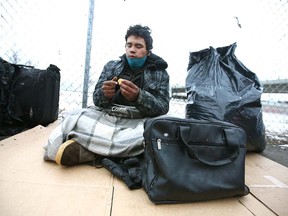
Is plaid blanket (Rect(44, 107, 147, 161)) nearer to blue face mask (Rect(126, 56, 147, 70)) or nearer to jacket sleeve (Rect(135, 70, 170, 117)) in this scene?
jacket sleeve (Rect(135, 70, 170, 117))

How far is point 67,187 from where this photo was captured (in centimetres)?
84

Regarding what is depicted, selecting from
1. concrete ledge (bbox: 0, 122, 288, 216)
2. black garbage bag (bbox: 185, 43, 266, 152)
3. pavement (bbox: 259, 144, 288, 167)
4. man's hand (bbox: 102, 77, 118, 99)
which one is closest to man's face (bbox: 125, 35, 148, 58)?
man's hand (bbox: 102, 77, 118, 99)

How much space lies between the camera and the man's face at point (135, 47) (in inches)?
53.7

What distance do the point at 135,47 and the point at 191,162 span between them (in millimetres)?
844

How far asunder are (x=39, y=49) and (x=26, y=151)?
108 cm

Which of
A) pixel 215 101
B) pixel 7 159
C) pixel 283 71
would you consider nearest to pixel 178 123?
pixel 215 101

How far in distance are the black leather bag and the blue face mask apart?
657 mm

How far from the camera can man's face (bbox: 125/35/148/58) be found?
137 centimetres

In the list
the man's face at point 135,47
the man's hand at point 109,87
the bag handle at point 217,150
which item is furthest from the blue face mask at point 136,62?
the bag handle at point 217,150

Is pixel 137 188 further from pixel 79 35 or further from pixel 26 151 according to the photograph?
pixel 79 35

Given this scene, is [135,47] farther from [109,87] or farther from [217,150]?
[217,150]

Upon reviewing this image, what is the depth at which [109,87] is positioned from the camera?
3.90 ft

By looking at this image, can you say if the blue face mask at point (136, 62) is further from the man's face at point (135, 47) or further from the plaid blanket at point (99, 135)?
the plaid blanket at point (99, 135)

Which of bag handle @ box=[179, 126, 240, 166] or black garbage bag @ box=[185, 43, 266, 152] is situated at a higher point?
black garbage bag @ box=[185, 43, 266, 152]
